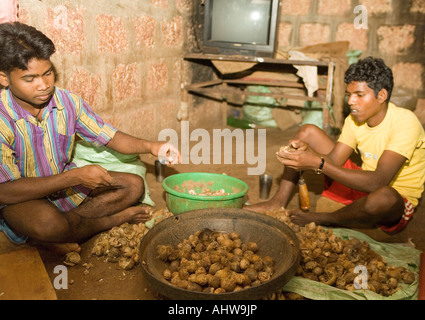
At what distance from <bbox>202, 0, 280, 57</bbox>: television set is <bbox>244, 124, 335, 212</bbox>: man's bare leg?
2.13m

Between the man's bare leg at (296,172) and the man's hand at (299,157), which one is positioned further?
the man's bare leg at (296,172)

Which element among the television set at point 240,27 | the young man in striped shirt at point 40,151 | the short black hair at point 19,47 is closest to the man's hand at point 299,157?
the young man in striped shirt at point 40,151

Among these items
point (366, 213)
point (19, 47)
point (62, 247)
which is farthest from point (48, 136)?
point (366, 213)

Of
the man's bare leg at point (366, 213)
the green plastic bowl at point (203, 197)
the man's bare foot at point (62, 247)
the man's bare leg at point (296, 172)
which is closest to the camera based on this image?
the man's bare foot at point (62, 247)

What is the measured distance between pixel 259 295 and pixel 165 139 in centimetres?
336

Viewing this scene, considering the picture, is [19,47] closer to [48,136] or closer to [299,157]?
A: [48,136]

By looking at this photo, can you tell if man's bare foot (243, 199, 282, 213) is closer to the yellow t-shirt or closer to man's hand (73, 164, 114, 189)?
the yellow t-shirt

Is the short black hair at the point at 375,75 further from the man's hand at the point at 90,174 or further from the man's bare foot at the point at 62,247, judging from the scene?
the man's bare foot at the point at 62,247

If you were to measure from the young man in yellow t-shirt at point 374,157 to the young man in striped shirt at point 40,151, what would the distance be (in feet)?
3.30

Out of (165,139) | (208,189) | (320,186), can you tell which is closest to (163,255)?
(208,189)

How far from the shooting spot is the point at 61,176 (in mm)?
2145

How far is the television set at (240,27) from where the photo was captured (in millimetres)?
4703

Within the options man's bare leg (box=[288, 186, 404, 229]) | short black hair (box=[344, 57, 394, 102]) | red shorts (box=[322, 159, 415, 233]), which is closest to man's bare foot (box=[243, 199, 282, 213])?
man's bare leg (box=[288, 186, 404, 229])

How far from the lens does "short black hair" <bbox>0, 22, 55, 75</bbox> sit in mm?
1962
